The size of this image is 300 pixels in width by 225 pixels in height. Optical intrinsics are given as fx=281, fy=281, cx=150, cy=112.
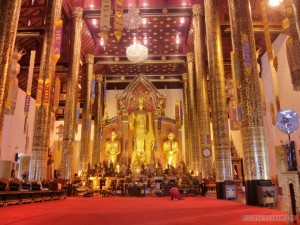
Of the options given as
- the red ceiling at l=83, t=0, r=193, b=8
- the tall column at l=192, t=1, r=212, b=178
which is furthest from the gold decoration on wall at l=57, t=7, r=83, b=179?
the tall column at l=192, t=1, r=212, b=178

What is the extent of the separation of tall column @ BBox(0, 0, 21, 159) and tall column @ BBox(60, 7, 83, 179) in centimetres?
736

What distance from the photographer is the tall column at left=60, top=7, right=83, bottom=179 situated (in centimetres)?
1465

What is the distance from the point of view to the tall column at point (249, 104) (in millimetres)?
7488

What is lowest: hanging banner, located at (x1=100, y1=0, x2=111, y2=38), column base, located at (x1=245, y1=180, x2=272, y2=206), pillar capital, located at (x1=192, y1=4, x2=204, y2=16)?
column base, located at (x1=245, y1=180, x2=272, y2=206)

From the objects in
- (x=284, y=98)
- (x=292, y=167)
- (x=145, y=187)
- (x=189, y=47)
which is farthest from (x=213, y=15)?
(x=292, y=167)

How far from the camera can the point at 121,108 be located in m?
24.8

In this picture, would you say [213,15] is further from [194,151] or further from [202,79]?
[194,151]

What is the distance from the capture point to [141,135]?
23547 mm

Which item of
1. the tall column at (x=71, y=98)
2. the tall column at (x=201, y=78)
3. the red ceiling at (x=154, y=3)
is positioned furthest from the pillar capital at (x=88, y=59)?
the tall column at (x=201, y=78)

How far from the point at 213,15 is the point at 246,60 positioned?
5.40 m

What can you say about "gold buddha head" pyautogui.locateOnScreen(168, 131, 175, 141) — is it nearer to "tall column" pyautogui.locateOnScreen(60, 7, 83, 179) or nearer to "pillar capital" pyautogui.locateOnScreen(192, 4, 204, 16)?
"tall column" pyautogui.locateOnScreen(60, 7, 83, 179)

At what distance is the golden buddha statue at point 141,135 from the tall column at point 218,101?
11.7 metres

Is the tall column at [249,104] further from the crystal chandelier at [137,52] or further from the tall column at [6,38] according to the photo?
the crystal chandelier at [137,52]

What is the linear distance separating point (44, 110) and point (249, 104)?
26.8 ft
